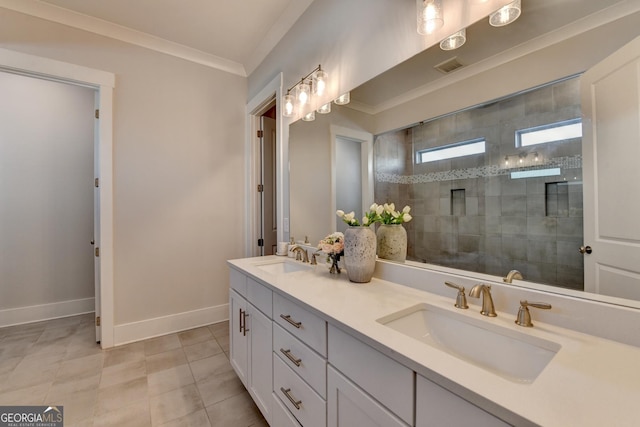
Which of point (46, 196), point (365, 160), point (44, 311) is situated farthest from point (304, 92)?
point (44, 311)

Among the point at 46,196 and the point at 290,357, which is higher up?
the point at 46,196

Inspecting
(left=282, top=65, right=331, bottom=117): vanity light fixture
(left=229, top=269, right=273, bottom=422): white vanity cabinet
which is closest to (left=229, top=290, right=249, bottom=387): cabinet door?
(left=229, top=269, right=273, bottom=422): white vanity cabinet

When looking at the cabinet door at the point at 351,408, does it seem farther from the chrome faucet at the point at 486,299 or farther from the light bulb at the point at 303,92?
the light bulb at the point at 303,92

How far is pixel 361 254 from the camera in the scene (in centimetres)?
132

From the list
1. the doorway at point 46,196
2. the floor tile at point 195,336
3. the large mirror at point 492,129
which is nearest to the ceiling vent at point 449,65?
the large mirror at point 492,129

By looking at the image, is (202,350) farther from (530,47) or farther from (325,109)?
(530,47)

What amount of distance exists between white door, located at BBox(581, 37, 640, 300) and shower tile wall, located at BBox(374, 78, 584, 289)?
0.03 metres

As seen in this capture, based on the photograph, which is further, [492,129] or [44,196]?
[44,196]

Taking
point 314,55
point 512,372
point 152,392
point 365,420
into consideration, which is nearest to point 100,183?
point 152,392

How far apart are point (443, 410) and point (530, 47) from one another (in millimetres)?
1159

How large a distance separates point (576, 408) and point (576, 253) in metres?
0.56

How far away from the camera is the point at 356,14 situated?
1572 mm

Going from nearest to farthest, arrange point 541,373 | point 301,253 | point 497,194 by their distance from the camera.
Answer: point 541,373 < point 497,194 < point 301,253

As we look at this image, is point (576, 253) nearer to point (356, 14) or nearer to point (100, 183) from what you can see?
point (356, 14)
